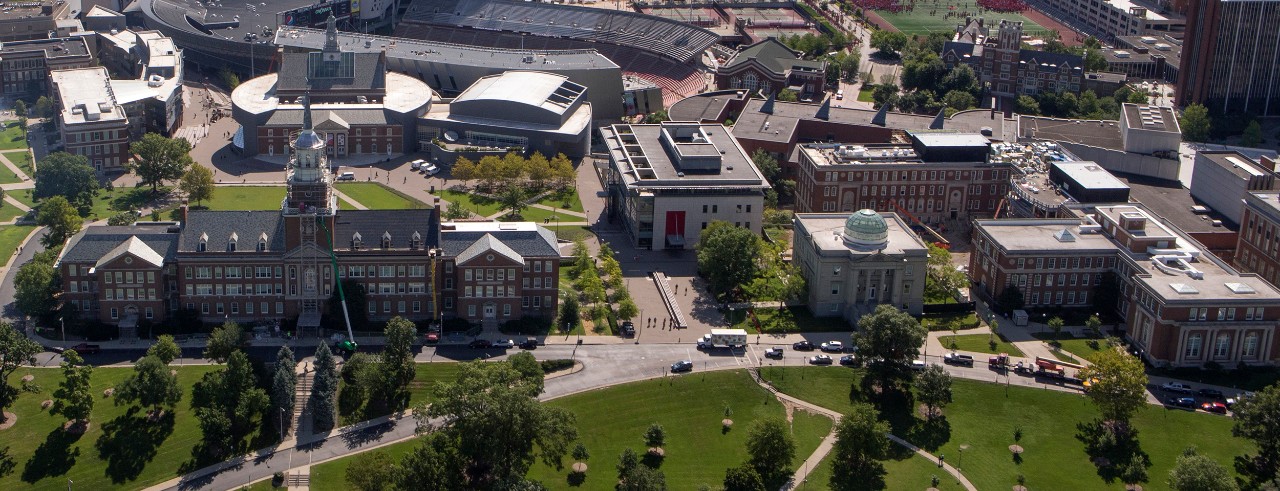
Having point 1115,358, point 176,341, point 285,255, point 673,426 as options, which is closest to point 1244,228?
point 1115,358

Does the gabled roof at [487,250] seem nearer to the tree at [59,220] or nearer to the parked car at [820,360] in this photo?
the parked car at [820,360]

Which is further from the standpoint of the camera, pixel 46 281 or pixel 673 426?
pixel 46 281

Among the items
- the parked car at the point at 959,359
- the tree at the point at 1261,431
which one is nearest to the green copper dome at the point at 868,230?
the parked car at the point at 959,359

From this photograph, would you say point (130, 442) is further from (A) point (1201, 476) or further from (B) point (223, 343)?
(A) point (1201, 476)

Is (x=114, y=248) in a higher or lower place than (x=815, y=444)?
higher

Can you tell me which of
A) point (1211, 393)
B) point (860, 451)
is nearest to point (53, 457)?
point (860, 451)

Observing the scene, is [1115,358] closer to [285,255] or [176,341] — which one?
[285,255]
